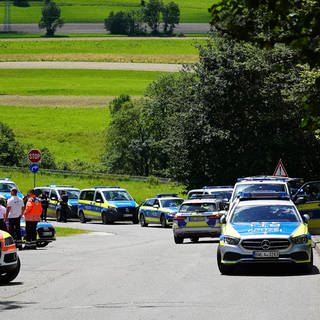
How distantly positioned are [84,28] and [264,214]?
168500 millimetres

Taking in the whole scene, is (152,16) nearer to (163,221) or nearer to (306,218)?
(163,221)

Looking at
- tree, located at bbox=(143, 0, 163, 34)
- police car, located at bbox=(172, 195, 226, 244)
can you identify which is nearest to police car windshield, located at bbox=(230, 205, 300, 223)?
police car, located at bbox=(172, 195, 226, 244)

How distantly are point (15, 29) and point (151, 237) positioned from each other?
148849 millimetres

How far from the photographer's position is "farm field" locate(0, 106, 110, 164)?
3767 inches

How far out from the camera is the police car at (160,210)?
4566 centimetres

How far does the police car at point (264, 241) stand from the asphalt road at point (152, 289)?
33 cm

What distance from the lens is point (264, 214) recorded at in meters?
21.8

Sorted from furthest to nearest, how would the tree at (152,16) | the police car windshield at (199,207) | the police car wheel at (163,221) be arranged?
1. the tree at (152,16)
2. the police car wheel at (163,221)
3. the police car windshield at (199,207)

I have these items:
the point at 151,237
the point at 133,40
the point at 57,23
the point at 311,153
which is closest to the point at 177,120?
the point at 311,153

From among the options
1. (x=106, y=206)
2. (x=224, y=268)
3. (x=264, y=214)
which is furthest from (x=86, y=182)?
(x=224, y=268)

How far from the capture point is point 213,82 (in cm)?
5472

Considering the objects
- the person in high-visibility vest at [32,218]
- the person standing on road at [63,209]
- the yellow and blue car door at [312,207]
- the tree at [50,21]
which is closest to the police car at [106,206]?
the person standing on road at [63,209]

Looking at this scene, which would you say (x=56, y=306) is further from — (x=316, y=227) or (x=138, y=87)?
(x=138, y=87)

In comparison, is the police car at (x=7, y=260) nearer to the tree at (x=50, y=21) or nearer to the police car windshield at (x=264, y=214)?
the police car windshield at (x=264, y=214)
